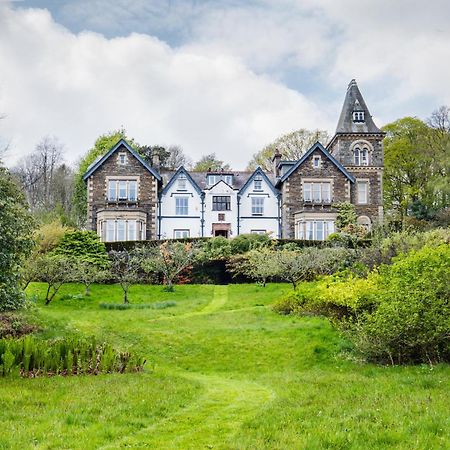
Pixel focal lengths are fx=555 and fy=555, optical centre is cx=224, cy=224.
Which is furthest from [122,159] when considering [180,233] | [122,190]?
[180,233]

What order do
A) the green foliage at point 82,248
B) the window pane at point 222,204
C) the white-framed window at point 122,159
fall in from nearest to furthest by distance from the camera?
the green foliage at point 82,248, the white-framed window at point 122,159, the window pane at point 222,204

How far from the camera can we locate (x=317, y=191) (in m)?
45.2

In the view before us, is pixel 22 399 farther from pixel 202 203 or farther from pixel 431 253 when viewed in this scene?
pixel 202 203

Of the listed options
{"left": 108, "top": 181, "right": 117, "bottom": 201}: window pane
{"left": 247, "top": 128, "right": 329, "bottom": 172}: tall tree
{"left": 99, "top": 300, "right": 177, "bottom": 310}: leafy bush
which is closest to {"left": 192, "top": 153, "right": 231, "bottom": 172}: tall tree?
{"left": 247, "top": 128, "right": 329, "bottom": 172}: tall tree

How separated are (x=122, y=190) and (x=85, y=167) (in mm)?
16721

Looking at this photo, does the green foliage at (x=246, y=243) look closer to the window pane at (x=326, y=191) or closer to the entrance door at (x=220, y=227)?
the entrance door at (x=220, y=227)

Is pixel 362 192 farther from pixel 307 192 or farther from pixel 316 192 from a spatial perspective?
pixel 307 192

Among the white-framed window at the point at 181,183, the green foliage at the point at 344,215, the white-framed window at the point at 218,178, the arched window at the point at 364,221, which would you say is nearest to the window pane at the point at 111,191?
the white-framed window at the point at 181,183

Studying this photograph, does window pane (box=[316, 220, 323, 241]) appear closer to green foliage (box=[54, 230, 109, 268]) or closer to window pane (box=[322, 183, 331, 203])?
window pane (box=[322, 183, 331, 203])

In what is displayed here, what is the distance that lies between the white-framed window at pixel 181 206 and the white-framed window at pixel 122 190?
11.2 feet

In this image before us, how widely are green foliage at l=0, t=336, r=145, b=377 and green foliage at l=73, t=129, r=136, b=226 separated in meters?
45.9

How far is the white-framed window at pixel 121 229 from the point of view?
141 ft

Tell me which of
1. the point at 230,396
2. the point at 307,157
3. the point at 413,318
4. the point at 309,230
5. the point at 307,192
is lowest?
the point at 230,396

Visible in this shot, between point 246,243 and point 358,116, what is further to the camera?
point 358,116
